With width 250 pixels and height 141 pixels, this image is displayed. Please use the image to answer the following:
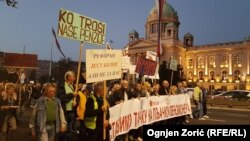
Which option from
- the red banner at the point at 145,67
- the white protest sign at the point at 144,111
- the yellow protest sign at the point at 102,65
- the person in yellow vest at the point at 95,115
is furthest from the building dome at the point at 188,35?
the person in yellow vest at the point at 95,115

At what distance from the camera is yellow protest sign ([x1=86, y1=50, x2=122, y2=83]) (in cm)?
799

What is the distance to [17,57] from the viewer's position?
15.9 m

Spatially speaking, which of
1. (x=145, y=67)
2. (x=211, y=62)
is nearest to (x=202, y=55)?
(x=211, y=62)

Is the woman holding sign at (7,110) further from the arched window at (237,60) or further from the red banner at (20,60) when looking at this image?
the arched window at (237,60)

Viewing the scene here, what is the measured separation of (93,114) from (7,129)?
259cm

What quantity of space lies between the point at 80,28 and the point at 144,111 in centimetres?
319

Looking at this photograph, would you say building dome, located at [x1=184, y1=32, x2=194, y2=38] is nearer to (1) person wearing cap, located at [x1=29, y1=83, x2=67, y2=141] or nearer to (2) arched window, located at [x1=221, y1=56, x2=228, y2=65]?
(2) arched window, located at [x1=221, y1=56, x2=228, y2=65]

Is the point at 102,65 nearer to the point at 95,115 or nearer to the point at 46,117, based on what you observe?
the point at 95,115

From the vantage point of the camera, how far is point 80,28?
877cm

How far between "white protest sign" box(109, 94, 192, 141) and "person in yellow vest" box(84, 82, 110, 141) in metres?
0.66

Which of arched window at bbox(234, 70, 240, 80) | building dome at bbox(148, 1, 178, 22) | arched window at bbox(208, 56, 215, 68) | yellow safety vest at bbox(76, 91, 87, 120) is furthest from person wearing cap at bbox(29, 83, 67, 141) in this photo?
building dome at bbox(148, 1, 178, 22)

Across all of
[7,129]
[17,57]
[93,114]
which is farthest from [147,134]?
[17,57]

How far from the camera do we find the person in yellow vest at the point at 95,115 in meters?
7.76

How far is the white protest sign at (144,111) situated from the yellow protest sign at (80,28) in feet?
5.13
